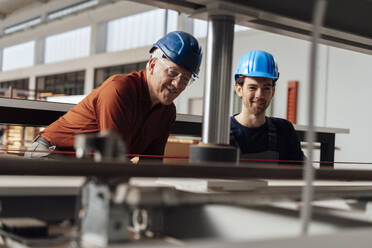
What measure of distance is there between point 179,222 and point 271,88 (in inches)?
55.6

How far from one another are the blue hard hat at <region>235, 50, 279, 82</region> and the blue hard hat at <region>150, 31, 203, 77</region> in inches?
17.8

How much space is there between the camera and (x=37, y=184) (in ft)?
2.37

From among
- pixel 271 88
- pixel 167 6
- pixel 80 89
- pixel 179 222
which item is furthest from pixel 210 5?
pixel 80 89

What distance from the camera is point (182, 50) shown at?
1604 mm

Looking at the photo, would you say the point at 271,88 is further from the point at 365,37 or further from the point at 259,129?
the point at 365,37

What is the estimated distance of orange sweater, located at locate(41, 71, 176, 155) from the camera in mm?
1576

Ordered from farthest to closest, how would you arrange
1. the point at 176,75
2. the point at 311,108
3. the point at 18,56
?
the point at 18,56
the point at 176,75
the point at 311,108

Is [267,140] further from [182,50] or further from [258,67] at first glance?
[182,50]

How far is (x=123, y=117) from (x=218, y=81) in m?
0.81

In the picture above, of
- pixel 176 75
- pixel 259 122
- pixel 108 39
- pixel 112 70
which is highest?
pixel 108 39

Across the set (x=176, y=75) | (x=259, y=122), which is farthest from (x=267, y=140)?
(x=176, y=75)

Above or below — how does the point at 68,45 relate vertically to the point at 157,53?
above

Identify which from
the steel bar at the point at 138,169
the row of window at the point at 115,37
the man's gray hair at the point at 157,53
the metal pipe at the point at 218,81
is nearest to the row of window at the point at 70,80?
the row of window at the point at 115,37

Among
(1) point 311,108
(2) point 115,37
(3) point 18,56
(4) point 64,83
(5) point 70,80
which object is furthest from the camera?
(3) point 18,56
